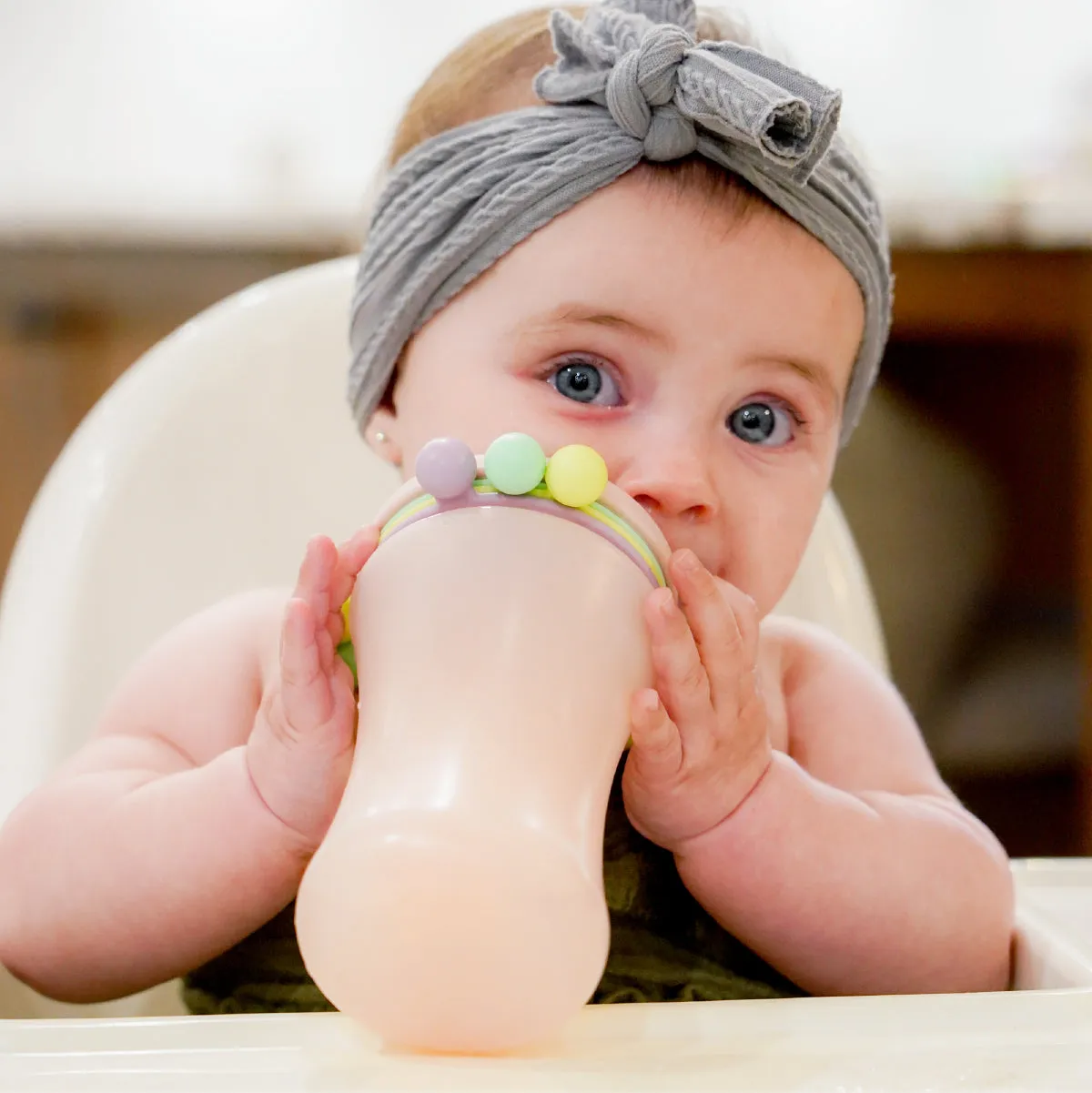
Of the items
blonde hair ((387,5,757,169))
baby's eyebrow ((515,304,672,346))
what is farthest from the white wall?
baby's eyebrow ((515,304,672,346))

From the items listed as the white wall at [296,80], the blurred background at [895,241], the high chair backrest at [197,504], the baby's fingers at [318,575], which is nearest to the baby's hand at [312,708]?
the baby's fingers at [318,575]

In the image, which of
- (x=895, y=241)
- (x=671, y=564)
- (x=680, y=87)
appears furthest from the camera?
(x=895, y=241)

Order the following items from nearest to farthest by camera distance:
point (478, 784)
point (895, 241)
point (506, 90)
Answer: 1. point (478, 784)
2. point (506, 90)
3. point (895, 241)

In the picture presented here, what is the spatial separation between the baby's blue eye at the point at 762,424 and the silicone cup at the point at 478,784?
0.69 ft

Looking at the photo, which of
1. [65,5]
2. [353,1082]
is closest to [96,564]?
[353,1082]

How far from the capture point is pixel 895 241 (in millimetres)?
1700

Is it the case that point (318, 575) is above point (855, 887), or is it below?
above

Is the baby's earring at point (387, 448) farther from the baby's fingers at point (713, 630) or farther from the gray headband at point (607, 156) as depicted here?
the baby's fingers at point (713, 630)

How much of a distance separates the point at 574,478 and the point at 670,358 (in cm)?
17

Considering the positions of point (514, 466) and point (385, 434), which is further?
point (385, 434)

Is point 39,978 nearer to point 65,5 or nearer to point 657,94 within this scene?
point 657,94

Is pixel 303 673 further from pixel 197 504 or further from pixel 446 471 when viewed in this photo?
pixel 197 504

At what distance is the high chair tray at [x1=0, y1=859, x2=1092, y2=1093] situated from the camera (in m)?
0.38

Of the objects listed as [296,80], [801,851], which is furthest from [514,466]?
[296,80]
